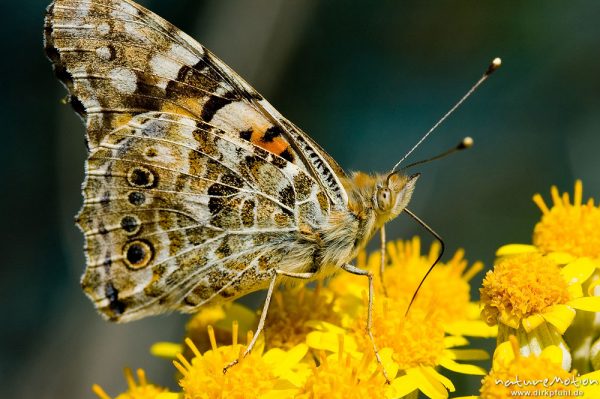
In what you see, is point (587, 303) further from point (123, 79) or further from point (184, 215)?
point (123, 79)

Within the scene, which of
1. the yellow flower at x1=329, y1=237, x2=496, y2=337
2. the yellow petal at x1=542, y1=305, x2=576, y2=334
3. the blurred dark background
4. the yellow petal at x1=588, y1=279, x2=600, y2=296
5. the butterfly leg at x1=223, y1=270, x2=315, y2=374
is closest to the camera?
the yellow petal at x1=542, y1=305, x2=576, y2=334

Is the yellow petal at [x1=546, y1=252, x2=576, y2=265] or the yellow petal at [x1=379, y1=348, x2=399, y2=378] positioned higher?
the yellow petal at [x1=546, y1=252, x2=576, y2=265]

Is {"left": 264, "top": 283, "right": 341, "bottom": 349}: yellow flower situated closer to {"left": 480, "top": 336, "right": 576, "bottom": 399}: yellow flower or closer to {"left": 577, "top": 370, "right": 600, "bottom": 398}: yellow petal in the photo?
{"left": 480, "top": 336, "right": 576, "bottom": 399}: yellow flower

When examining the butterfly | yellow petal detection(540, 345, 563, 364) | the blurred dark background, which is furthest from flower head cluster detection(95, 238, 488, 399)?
the blurred dark background

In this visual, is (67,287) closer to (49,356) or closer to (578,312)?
(49,356)

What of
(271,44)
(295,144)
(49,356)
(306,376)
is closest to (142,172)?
(295,144)

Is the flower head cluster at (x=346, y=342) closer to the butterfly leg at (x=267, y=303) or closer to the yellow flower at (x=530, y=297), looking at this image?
the butterfly leg at (x=267, y=303)

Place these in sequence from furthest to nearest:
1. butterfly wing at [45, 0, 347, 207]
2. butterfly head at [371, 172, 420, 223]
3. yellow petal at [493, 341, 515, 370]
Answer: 1. butterfly head at [371, 172, 420, 223]
2. butterfly wing at [45, 0, 347, 207]
3. yellow petal at [493, 341, 515, 370]

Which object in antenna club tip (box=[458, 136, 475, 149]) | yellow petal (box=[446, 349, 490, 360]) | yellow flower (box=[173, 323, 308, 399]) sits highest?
antenna club tip (box=[458, 136, 475, 149])
